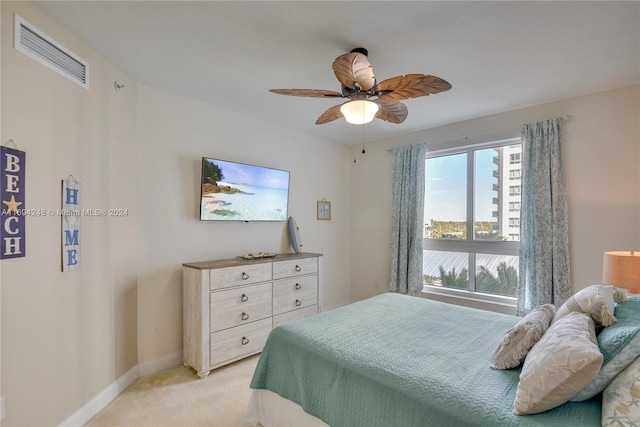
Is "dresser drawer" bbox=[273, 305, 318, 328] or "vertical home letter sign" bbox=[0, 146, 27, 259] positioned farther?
"dresser drawer" bbox=[273, 305, 318, 328]

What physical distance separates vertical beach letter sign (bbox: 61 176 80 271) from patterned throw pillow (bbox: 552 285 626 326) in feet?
9.66

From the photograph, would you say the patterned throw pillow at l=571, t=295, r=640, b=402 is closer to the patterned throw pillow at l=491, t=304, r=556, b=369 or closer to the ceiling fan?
the patterned throw pillow at l=491, t=304, r=556, b=369

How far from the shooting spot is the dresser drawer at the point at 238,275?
2.64 metres

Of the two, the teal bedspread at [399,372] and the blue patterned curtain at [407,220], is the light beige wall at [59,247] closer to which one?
the teal bedspread at [399,372]

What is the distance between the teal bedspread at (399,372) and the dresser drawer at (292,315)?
1.16 meters

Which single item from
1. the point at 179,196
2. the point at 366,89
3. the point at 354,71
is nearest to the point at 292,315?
the point at 179,196

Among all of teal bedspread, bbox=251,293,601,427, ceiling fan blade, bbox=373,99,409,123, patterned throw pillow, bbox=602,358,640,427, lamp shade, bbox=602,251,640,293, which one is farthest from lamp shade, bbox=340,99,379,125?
lamp shade, bbox=602,251,640,293

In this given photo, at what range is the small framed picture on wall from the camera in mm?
4395

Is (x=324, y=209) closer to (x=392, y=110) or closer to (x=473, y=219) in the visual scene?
(x=473, y=219)

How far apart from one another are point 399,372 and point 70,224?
2.23 meters

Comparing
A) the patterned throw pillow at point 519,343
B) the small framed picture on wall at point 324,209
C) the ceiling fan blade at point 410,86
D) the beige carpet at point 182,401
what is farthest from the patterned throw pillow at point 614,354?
the small framed picture on wall at point 324,209

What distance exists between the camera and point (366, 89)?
203cm

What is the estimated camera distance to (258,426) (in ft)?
6.48

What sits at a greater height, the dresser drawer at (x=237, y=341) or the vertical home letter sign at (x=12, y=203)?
the vertical home letter sign at (x=12, y=203)
